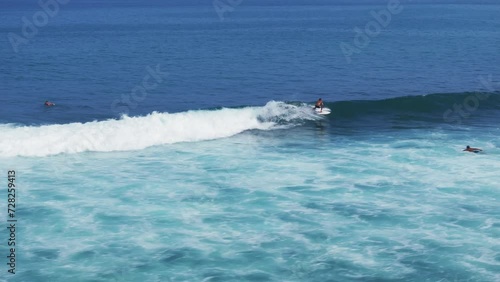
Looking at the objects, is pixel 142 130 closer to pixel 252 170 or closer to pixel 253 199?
pixel 252 170

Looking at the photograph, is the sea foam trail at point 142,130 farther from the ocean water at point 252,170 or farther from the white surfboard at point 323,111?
the white surfboard at point 323,111

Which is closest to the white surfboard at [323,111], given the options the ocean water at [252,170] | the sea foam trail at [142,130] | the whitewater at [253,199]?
the sea foam trail at [142,130]

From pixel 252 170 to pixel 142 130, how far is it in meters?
12.8

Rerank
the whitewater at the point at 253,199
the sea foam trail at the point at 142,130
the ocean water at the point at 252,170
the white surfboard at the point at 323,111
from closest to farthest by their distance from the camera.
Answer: the whitewater at the point at 253,199
the ocean water at the point at 252,170
the sea foam trail at the point at 142,130
the white surfboard at the point at 323,111

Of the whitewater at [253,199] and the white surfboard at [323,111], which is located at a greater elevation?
the white surfboard at [323,111]

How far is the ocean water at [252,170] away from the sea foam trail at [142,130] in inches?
6.9

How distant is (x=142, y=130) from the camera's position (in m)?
51.6

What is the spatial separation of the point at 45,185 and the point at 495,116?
4031 cm

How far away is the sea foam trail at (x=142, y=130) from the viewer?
47.2m

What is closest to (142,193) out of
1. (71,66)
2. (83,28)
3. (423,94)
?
(423,94)

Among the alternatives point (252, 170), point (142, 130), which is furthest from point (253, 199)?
point (142, 130)

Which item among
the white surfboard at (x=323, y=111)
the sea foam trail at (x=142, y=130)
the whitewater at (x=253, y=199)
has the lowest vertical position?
the whitewater at (x=253, y=199)

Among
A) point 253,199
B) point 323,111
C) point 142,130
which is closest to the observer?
point 253,199

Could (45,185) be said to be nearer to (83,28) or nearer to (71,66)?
(71,66)
